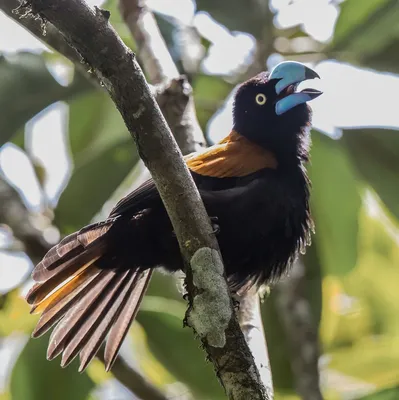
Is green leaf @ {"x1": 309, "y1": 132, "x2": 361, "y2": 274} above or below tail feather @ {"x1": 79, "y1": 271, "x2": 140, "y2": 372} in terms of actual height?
below

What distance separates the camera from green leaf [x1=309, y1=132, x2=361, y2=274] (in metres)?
3.62

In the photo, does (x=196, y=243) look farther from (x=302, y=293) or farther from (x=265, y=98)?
(x=302, y=293)

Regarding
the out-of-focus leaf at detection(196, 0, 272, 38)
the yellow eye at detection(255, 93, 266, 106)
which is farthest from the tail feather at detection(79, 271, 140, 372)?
the out-of-focus leaf at detection(196, 0, 272, 38)

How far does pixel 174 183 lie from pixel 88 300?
1115 millimetres

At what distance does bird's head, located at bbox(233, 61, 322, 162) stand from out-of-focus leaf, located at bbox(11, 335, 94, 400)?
4.21 ft

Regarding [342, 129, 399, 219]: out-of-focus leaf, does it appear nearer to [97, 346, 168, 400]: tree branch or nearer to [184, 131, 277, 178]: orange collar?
[184, 131, 277, 178]: orange collar

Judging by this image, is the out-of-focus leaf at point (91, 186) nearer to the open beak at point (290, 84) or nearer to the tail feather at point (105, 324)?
the tail feather at point (105, 324)

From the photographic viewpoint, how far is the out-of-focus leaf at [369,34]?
3594 mm

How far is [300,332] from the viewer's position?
3373 millimetres

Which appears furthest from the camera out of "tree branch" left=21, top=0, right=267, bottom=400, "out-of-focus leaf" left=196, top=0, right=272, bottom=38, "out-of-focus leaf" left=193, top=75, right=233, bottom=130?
"out-of-focus leaf" left=193, top=75, right=233, bottom=130

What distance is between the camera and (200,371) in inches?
133

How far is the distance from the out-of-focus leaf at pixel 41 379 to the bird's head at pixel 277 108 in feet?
4.21

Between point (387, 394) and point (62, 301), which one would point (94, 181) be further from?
point (387, 394)

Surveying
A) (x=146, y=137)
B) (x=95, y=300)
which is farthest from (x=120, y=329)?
(x=146, y=137)
